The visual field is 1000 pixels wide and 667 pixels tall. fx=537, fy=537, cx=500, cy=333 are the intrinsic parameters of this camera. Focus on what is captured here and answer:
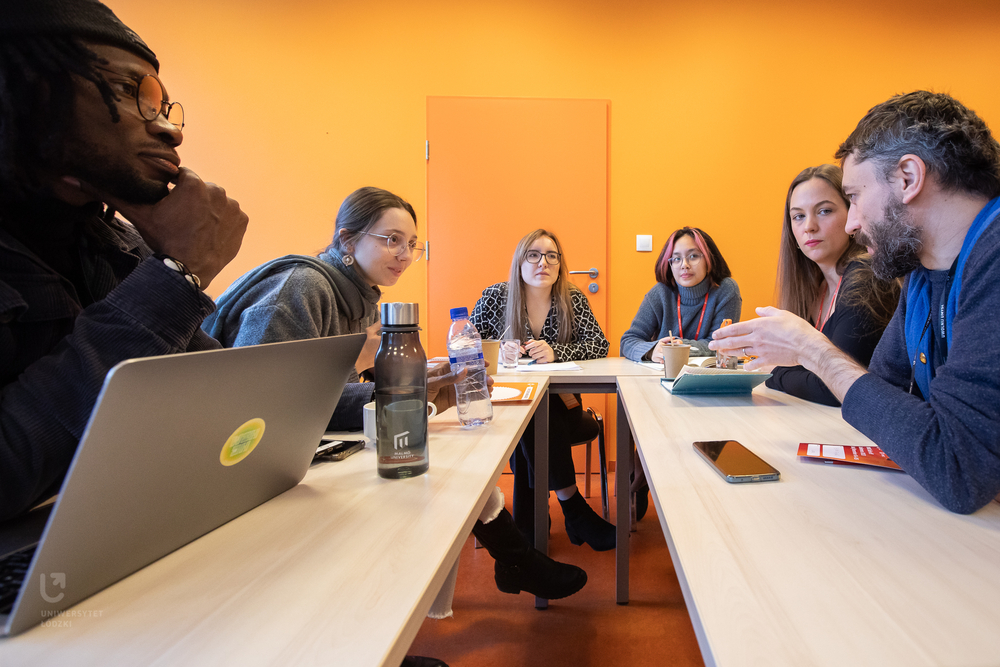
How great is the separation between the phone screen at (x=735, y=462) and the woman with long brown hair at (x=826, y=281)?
1.90ft

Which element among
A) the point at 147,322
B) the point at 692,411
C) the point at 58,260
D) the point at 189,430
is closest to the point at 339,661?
the point at 189,430

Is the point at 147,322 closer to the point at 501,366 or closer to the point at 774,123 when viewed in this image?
the point at 501,366

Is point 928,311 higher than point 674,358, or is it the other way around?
point 928,311

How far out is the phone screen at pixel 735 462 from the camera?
782 mm

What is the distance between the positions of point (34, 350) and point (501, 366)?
5.50 feet

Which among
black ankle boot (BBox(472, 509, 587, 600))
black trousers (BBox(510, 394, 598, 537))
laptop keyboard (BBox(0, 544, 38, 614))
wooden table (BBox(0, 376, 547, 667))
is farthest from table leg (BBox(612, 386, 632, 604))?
laptop keyboard (BBox(0, 544, 38, 614))

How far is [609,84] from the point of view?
3.38 m

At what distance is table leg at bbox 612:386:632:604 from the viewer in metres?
1.75

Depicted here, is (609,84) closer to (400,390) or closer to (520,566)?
(520,566)

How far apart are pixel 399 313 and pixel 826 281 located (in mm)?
1774

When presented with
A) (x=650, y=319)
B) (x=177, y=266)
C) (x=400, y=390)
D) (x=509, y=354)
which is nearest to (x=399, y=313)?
(x=400, y=390)

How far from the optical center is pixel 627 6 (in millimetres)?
3330

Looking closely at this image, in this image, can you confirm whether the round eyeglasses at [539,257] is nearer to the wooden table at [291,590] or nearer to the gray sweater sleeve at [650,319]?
the gray sweater sleeve at [650,319]

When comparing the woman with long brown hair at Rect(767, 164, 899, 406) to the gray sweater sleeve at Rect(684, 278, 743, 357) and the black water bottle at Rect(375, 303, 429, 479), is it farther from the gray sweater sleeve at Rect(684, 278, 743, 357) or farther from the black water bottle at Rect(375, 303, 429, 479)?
the black water bottle at Rect(375, 303, 429, 479)
